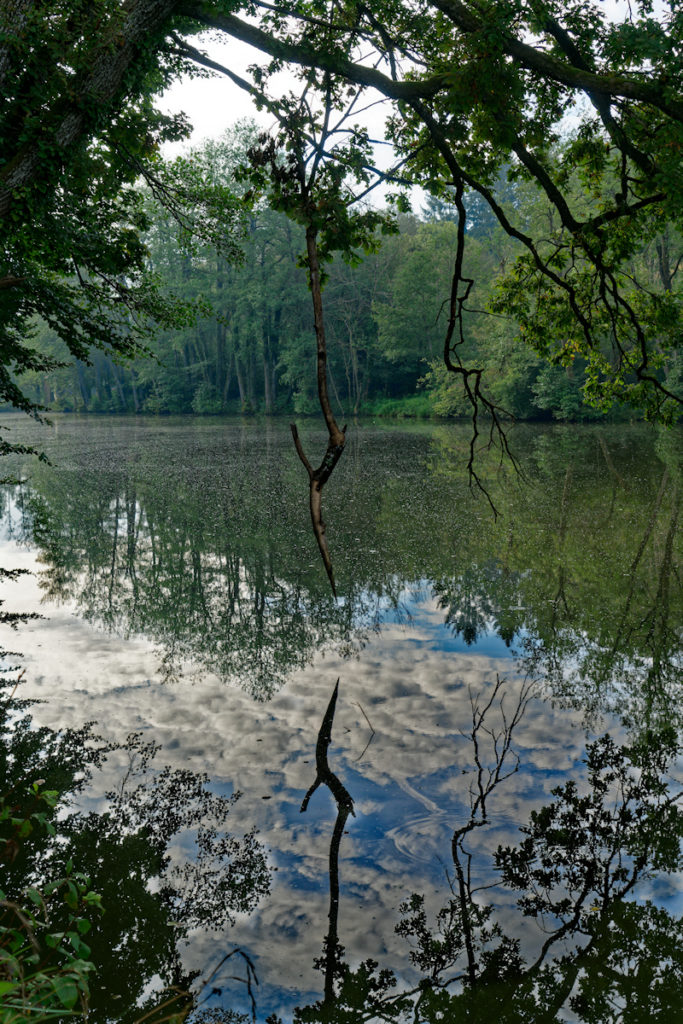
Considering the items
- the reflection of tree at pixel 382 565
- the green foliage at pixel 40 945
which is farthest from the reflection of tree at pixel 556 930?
the reflection of tree at pixel 382 565

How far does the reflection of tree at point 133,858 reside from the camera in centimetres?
330

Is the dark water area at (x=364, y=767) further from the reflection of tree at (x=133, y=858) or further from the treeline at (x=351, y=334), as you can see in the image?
the treeline at (x=351, y=334)

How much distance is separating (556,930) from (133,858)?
2.37 meters

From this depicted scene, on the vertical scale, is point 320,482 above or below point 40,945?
above

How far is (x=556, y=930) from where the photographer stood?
352 cm

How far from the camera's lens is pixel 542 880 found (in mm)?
3887

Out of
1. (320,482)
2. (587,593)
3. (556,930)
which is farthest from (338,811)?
(587,593)

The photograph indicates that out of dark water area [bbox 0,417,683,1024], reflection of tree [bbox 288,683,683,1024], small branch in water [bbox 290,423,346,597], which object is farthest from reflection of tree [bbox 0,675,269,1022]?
small branch in water [bbox 290,423,346,597]

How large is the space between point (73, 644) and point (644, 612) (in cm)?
661

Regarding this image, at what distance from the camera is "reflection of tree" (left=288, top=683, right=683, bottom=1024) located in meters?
A: 3.07

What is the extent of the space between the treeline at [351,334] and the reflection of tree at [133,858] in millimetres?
35154

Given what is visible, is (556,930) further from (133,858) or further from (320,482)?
(320,482)

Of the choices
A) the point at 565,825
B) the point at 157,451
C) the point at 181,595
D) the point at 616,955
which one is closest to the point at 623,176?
the point at 565,825

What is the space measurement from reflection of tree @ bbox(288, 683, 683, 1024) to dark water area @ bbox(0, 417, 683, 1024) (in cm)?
1
